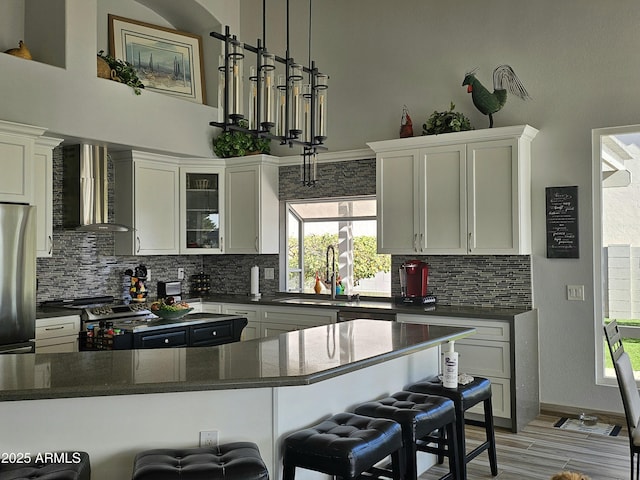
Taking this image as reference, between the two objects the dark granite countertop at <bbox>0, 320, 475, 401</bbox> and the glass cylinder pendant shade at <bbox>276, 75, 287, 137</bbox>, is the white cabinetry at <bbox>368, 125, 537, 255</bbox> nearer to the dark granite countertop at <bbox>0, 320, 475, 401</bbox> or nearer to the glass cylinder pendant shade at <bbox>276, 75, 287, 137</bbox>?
the dark granite countertop at <bbox>0, 320, 475, 401</bbox>

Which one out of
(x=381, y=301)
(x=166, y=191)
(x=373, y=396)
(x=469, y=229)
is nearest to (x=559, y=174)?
(x=469, y=229)

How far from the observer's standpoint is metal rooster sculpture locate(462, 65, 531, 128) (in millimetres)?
4910

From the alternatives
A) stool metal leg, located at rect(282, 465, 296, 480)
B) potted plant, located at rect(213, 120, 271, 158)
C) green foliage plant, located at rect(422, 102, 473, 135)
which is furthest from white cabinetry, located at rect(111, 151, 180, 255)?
stool metal leg, located at rect(282, 465, 296, 480)

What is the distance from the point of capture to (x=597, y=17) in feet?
15.7

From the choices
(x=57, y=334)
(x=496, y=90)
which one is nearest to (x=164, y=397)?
(x=57, y=334)

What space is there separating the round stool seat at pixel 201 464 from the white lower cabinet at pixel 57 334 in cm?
283

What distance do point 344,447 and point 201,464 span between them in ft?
1.85

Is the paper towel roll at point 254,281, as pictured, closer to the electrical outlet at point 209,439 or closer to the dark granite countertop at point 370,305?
the dark granite countertop at point 370,305

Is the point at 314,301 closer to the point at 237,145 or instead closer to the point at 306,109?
the point at 237,145

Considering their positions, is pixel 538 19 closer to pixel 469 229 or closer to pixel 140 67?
pixel 469 229

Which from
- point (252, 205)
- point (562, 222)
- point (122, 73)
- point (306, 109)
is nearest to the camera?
point (306, 109)

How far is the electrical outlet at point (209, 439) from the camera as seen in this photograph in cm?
242

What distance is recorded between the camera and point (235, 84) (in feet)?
9.43

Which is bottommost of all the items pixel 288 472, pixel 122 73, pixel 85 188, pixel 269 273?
pixel 288 472
